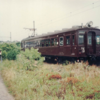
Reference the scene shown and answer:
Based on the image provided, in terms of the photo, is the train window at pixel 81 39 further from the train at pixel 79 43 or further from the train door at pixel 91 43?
the train door at pixel 91 43

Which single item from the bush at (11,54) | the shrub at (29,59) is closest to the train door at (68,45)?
the shrub at (29,59)

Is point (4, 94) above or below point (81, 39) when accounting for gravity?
below

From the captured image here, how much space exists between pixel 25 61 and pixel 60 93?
428cm

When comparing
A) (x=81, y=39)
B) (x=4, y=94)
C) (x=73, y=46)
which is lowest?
(x=4, y=94)

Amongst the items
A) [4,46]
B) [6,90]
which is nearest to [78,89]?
[6,90]

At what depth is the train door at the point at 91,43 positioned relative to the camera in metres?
10.8

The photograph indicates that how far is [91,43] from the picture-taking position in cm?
1100

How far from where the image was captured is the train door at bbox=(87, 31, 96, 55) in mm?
10828

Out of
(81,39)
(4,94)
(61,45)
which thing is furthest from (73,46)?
(4,94)

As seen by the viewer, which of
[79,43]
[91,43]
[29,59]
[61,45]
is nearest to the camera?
[29,59]

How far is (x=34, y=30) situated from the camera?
89.4 ft

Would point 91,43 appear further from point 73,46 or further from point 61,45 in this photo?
point 61,45

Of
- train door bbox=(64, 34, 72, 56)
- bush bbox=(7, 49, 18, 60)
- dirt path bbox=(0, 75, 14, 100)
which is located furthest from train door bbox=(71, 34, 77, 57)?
dirt path bbox=(0, 75, 14, 100)

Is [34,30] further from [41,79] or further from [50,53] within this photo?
[41,79]
